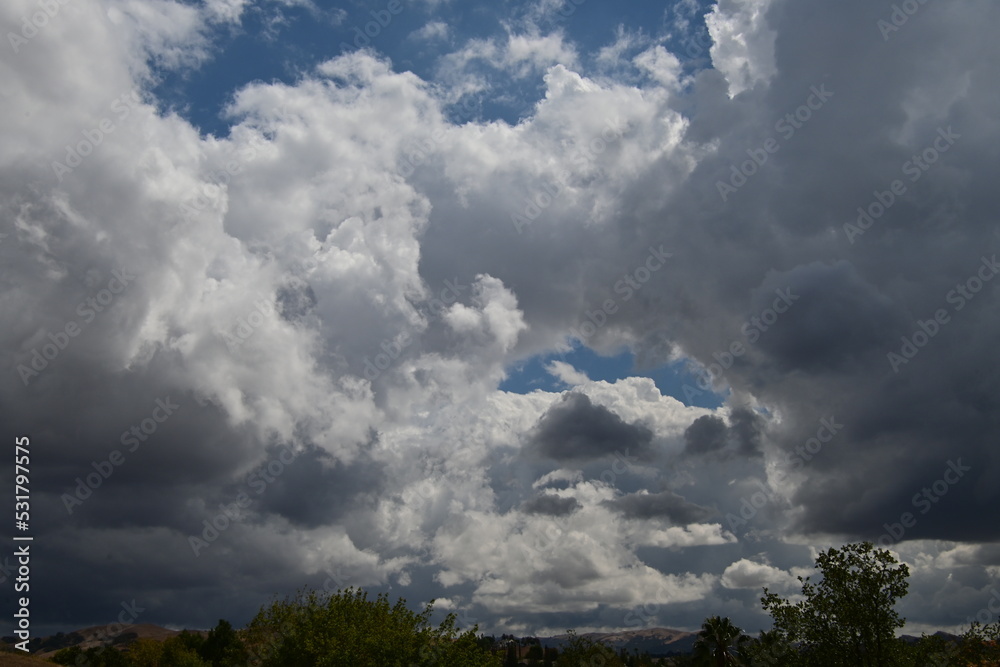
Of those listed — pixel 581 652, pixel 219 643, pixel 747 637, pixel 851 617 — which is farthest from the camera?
pixel 219 643

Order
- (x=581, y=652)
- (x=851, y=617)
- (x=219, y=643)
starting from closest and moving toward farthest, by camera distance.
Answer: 1. (x=851, y=617)
2. (x=581, y=652)
3. (x=219, y=643)

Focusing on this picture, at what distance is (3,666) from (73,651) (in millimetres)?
65283

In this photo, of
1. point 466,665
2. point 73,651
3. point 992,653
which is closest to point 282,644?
point 466,665

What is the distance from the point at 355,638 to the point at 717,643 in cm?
3503

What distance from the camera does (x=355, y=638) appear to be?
5169 centimetres

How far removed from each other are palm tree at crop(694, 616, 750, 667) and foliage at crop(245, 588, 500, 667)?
78.6ft

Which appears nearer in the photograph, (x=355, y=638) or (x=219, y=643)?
(x=355, y=638)

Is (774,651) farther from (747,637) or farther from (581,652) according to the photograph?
(581,652)

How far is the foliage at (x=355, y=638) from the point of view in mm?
A: 47000

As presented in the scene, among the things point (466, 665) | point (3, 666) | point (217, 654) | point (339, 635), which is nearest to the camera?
point (466, 665)

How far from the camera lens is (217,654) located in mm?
112688

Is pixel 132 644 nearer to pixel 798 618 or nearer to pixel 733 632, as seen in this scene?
pixel 733 632

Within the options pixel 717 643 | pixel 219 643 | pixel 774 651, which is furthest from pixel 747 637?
pixel 219 643

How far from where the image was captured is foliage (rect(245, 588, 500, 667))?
47.0 meters
